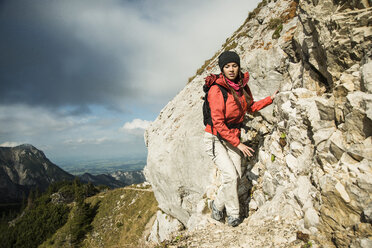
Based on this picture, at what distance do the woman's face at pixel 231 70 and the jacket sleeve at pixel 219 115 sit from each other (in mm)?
804

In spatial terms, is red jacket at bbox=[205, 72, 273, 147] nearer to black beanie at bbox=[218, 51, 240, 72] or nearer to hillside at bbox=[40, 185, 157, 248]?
black beanie at bbox=[218, 51, 240, 72]

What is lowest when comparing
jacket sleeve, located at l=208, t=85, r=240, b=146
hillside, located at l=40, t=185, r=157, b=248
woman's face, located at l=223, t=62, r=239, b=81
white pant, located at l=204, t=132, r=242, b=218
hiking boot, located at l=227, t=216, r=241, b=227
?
hillside, located at l=40, t=185, r=157, b=248

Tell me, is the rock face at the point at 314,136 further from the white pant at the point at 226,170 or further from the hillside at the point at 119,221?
the hillside at the point at 119,221

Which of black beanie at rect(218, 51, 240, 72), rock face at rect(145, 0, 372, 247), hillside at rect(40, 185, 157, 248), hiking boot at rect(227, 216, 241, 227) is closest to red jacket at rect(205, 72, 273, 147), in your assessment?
black beanie at rect(218, 51, 240, 72)

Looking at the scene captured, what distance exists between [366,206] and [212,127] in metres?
4.88

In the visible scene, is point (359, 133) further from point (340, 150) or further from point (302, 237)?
point (302, 237)

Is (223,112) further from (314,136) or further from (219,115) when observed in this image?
(314,136)

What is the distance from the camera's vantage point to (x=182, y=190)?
14812 millimetres

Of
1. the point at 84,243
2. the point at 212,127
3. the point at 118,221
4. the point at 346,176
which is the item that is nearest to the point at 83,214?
the point at 84,243

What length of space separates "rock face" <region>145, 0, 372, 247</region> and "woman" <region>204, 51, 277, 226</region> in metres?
1.03

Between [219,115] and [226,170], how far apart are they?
225 cm

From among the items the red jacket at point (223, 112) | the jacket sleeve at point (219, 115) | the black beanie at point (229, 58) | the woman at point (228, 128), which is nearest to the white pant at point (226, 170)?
the woman at point (228, 128)

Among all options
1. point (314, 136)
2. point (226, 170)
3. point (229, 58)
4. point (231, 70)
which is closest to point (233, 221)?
point (226, 170)

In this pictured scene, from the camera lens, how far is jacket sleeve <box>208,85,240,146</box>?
→ 6.80 metres
